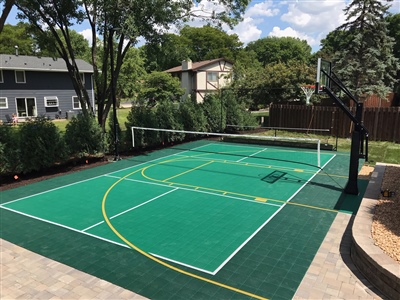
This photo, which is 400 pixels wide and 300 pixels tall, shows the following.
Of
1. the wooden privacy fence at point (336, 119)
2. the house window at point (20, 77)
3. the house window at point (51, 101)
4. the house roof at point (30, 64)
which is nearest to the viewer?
the wooden privacy fence at point (336, 119)

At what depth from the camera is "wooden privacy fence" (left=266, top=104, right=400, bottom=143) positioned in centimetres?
1961

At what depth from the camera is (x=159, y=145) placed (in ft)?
63.7

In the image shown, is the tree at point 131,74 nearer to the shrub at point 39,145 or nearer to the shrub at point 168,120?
the shrub at point 168,120

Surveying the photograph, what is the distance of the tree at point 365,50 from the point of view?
2339 cm

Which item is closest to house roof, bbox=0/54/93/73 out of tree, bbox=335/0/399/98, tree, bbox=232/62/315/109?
tree, bbox=232/62/315/109

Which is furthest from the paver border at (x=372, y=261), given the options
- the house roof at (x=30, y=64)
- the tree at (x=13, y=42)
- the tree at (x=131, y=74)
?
the tree at (x=13, y=42)

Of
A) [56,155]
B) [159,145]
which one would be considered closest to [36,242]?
[56,155]

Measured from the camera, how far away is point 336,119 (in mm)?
21922

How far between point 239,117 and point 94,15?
1236 centimetres

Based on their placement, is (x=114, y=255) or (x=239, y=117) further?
(x=239, y=117)

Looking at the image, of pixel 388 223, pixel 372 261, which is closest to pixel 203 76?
pixel 388 223

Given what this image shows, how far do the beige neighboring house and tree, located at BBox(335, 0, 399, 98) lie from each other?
21.1 meters

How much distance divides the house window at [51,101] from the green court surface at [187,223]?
2216cm

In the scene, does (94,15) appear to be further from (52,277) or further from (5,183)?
(52,277)
